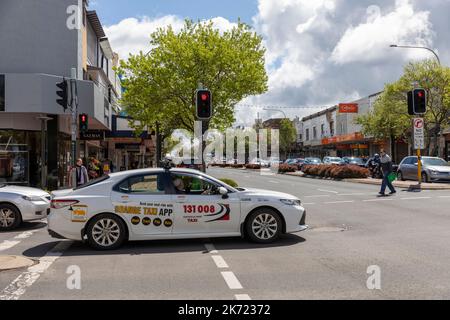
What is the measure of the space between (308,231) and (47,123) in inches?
658

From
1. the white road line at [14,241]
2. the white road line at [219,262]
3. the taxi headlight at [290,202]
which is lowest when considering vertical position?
the white road line at [14,241]

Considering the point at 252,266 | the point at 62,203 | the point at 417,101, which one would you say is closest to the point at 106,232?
the point at 62,203

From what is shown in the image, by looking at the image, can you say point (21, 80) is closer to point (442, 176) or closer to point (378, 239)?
point (378, 239)

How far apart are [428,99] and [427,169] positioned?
17.5m

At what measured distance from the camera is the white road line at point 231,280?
6.48 m

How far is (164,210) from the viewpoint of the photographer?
369 inches

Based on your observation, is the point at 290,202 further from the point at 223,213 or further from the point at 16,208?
the point at 16,208

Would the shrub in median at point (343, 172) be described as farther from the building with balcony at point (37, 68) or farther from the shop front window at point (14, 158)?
the shop front window at point (14, 158)

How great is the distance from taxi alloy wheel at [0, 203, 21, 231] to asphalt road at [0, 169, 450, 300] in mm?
474

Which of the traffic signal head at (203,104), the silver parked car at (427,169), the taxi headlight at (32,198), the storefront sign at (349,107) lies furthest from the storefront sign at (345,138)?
the taxi headlight at (32,198)

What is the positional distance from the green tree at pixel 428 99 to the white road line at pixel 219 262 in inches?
1351
